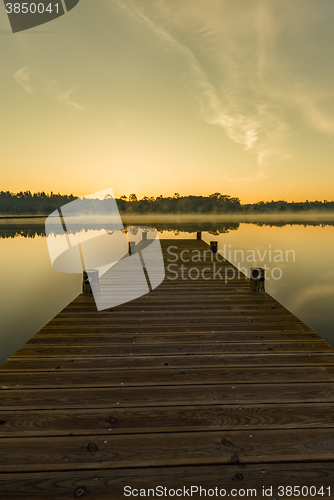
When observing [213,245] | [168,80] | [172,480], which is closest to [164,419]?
[172,480]

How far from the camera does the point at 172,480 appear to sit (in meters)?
1.23

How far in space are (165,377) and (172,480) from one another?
820 millimetres

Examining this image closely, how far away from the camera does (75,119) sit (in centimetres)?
1456

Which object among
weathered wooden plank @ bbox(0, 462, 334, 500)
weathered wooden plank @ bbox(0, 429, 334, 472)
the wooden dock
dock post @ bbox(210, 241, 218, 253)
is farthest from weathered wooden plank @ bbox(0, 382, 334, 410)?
dock post @ bbox(210, 241, 218, 253)

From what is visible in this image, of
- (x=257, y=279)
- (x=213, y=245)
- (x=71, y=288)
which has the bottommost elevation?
(x=71, y=288)

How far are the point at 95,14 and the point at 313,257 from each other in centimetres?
1515

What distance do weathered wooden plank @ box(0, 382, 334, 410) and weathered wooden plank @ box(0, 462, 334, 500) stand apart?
45 centimetres

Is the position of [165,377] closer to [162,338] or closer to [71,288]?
[162,338]

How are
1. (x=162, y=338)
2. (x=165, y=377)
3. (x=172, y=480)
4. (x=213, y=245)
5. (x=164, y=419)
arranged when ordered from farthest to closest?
1. (x=213, y=245)
2. (x=162, y=338)
3. (x=165, y=377)
4. (x=164, y=419)
5. (x=172, y=480)

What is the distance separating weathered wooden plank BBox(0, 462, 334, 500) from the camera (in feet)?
3.84

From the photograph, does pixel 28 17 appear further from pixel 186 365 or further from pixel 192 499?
pixel 192 499

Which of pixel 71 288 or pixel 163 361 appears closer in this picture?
pixel 163 361

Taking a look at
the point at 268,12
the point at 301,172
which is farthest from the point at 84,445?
the point at 301,172

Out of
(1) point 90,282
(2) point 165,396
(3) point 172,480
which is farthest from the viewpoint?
(1) point 90,282
